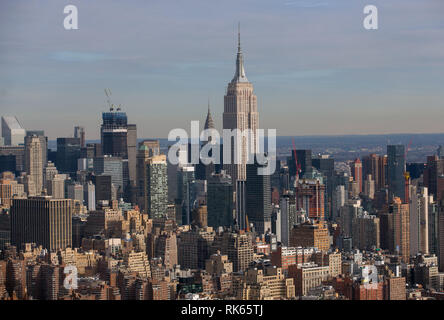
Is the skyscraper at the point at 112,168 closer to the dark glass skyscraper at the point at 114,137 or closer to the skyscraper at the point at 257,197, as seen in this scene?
the dark glass skyscraper at the point at 114,137

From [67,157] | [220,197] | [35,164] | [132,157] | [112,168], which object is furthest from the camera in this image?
[132,157]

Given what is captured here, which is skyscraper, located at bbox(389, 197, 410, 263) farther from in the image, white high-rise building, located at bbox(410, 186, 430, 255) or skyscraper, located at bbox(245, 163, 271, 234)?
skyscraper, located at bbox(245, 163, 271, 234)

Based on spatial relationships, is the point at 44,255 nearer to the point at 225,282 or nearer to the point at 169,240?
the point at 169,240

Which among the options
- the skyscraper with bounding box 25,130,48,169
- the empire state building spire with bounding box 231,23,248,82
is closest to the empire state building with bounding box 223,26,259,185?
the empire state building spire with bounding box 231,23,248,82

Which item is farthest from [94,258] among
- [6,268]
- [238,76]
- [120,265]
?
[238,76]

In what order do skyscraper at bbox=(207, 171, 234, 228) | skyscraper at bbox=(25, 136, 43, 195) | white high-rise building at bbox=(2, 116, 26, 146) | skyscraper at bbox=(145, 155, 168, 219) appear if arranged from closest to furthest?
white high-rise building at bbox=(2, 116, 26, 146)
skyscraper at bbox=(25, 136, 43, 195)
skyscraper at bbox=(207, 171, 234, 228)
skyscraper at bbox=(145, 155, 168, 219)

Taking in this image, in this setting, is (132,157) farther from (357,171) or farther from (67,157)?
(357,171)

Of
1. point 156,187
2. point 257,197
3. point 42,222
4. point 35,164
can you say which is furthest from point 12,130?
point 257,197
